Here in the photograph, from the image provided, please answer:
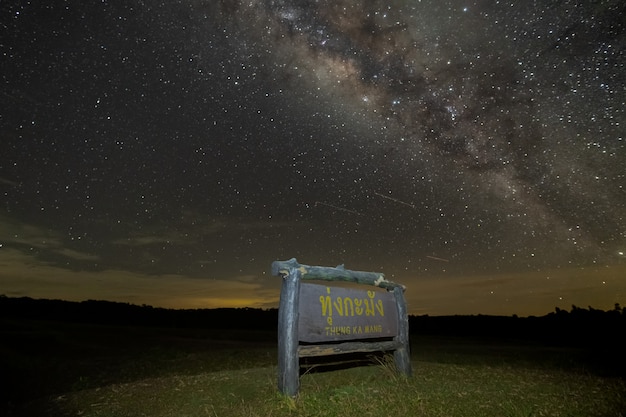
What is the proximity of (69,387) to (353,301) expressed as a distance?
8.82 metres

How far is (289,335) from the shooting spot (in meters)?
5.91

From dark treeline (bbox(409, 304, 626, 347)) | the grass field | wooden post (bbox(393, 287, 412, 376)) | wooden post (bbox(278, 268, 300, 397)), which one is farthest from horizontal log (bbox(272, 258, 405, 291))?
dark treeline (bbox(409, 304, 626, 347))

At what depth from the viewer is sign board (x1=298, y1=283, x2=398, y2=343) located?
20.4 ft

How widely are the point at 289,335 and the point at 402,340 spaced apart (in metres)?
2.89

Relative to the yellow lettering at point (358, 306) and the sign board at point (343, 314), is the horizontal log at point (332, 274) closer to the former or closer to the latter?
the sign board at point (343, 314)

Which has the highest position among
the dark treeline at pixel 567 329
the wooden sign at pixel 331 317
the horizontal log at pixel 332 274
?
the horizontal log at pixel 332 274

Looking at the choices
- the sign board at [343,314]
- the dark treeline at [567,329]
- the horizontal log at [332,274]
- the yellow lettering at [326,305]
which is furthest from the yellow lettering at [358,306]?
the dark treeline at [567,329]

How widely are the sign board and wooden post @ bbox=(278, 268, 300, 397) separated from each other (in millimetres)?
155

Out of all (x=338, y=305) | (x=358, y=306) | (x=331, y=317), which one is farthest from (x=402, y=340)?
(x=331, y=317)

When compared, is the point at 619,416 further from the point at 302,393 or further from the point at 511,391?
the point at 302,393

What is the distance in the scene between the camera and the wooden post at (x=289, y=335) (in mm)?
5832

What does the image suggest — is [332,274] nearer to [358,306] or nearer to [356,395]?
[358,306]

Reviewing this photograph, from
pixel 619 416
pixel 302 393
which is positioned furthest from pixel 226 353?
pixel 619 416

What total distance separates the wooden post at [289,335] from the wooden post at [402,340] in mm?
2534
